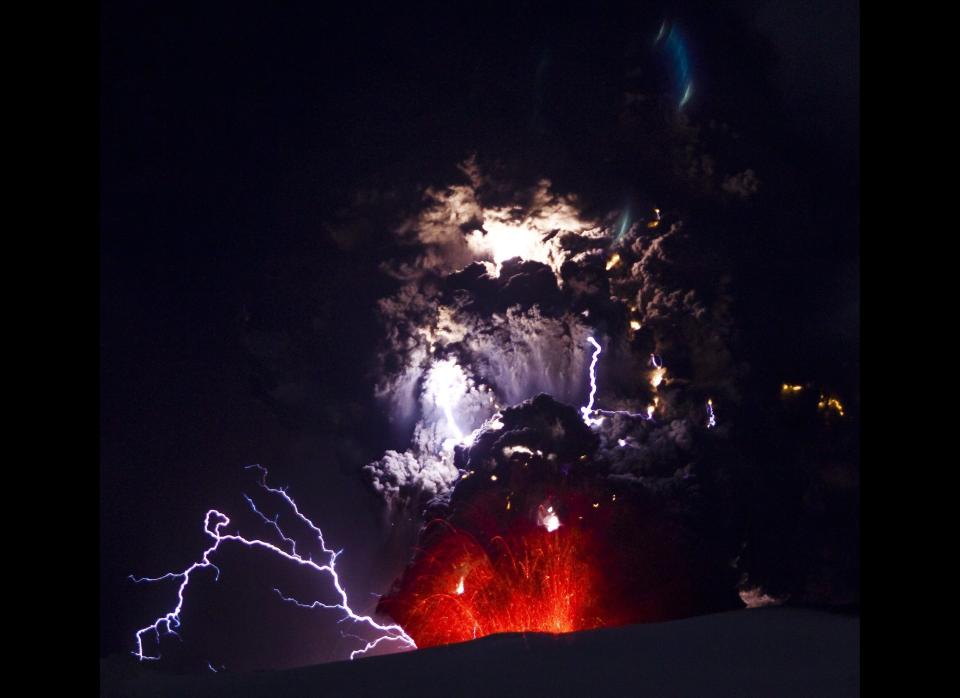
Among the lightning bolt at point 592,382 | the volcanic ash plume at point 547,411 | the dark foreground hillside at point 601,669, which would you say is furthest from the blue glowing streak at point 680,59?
the dark foreground hillside at point 601,669

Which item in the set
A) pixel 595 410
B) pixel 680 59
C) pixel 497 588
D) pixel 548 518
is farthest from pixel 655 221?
pixel 497 588

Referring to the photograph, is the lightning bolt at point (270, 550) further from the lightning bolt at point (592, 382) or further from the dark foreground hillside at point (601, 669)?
the dark foreground hillside at point (601, 669)

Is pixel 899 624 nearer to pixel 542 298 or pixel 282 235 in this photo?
pixel 542 298

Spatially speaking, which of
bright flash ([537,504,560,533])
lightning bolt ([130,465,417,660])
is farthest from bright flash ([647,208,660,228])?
lightning bolt ([130,465,417,660])

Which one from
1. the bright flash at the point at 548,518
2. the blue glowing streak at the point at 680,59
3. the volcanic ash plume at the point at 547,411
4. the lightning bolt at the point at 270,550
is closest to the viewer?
the volcanic ash plume at the point at 547,411

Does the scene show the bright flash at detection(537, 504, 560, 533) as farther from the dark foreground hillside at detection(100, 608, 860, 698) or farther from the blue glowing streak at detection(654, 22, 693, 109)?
the blue glowing streak at detection(654, 22, 693, 109)

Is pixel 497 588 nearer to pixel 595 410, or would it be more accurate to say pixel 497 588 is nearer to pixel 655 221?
pixel 595 410

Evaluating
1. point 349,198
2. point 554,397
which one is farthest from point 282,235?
point 554,397

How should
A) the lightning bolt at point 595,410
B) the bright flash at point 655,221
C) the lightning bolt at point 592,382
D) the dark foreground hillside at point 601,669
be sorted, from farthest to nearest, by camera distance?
the lightning bolt at point 592,382 → the bright flash at point 655,221 → the lightning bolt at point 595,410 → the dark foreground hillside at point 601,669
